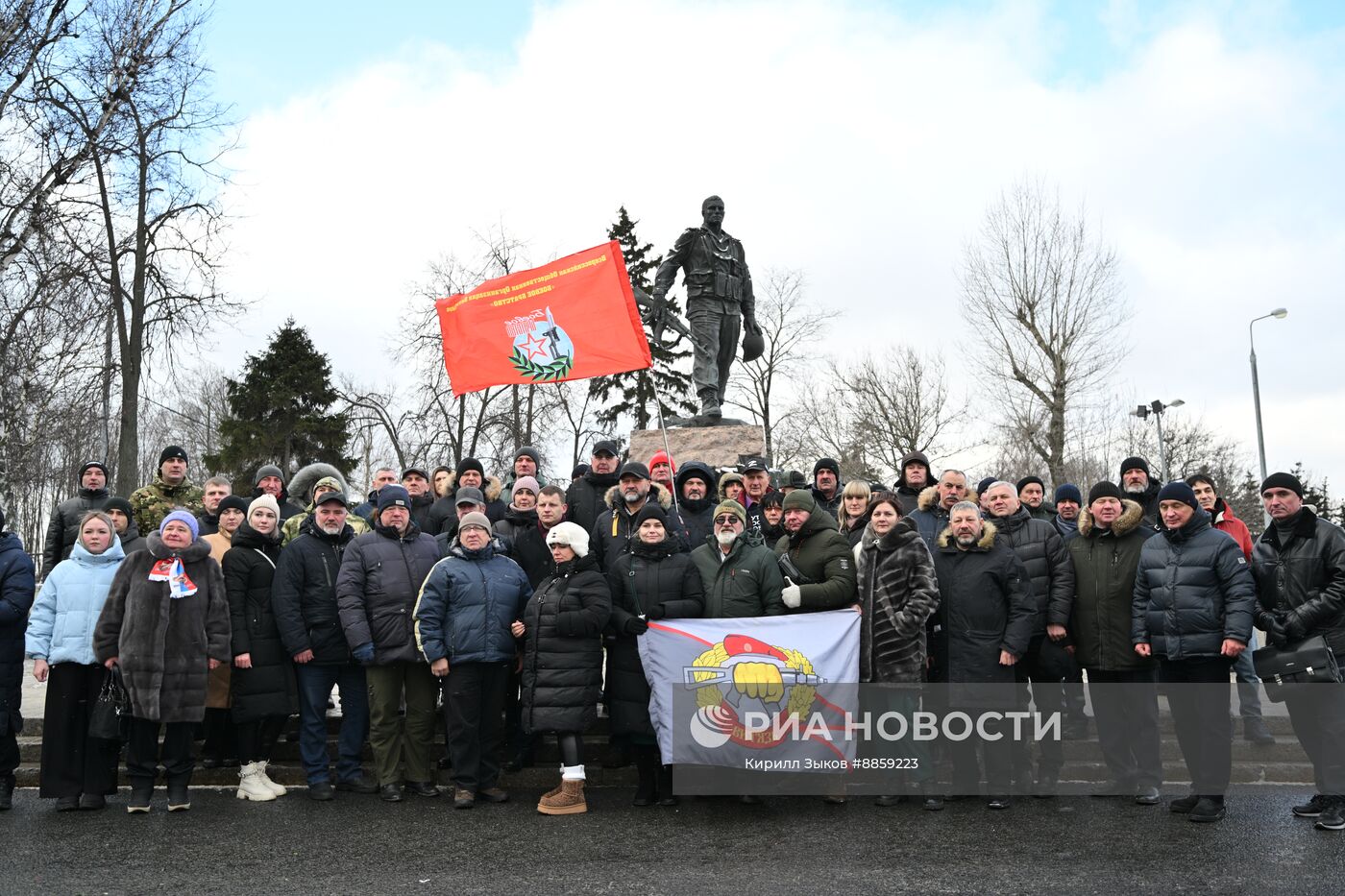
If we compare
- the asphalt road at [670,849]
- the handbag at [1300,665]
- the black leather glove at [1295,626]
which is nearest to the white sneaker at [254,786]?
the asphalt road at [670,849]

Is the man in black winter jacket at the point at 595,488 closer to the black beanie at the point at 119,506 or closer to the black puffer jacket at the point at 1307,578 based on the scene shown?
the black beanie at the point at 119,506

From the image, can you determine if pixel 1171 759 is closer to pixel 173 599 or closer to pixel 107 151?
pixel 173 599

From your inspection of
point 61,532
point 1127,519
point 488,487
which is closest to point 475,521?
point 488,487

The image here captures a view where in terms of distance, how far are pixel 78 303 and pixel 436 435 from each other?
1820 centimetres

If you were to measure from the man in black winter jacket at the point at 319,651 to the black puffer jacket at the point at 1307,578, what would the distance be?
19.6 feet

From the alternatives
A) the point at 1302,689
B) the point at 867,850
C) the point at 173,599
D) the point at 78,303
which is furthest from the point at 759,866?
the point at 78,303

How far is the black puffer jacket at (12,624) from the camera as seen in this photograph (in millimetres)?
6777

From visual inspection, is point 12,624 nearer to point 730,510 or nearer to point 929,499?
point 730,510

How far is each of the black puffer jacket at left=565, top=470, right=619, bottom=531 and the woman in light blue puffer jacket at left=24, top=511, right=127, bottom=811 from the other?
11.3ft

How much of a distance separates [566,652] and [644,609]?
0.57 m

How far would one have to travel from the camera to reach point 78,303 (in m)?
17.2

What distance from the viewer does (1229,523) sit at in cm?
882

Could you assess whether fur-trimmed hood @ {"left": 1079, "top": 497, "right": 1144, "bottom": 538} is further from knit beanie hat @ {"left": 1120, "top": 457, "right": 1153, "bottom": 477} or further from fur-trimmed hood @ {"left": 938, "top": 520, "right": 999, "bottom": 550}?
knit beanie hat @ {"left": 1120, "top": 457, "right": 1153, "bottom": 477}

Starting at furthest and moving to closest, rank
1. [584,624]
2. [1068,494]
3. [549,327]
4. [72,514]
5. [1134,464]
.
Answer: [549,327]
[1068,494]
[72,514]
[1134,464]
[584,624]
